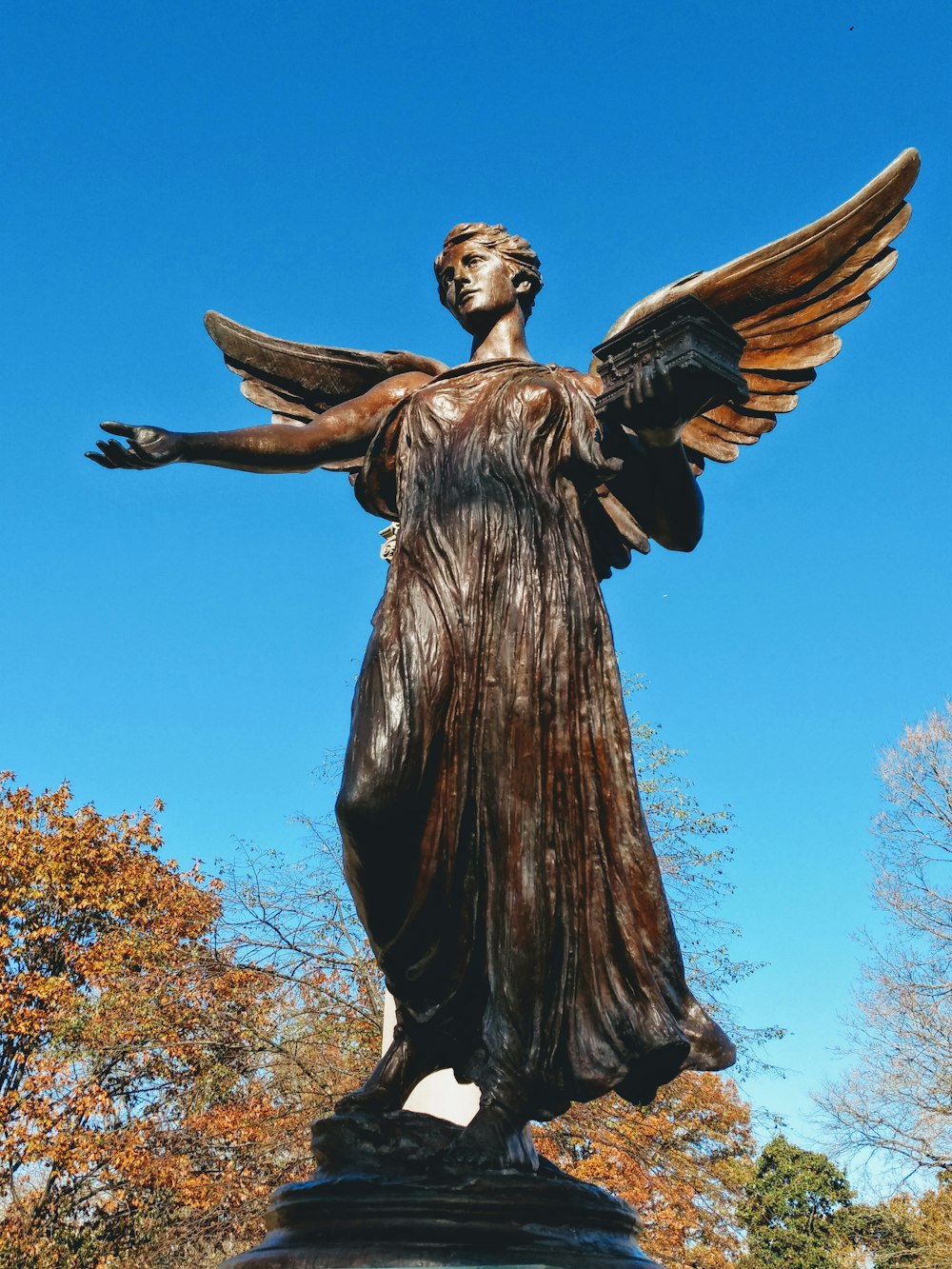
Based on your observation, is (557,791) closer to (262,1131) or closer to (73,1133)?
(262,1131)

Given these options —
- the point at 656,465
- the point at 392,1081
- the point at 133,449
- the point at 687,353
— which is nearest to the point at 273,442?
the point at 133,449

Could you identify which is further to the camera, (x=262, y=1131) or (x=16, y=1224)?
(x=16, y=1224)

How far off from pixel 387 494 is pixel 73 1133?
16.5 m

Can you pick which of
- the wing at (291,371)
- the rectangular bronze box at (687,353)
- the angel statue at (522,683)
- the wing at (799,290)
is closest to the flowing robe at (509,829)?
the angel statue at (522,683)

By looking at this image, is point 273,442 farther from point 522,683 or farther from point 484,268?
point 522,683

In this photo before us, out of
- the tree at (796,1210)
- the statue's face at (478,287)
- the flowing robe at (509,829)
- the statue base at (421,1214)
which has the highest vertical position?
the tree at (796,1210)

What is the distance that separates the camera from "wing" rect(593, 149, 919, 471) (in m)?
3.58

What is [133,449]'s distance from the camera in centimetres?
351

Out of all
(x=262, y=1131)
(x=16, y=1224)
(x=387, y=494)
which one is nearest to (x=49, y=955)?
(x=16, y=1224)

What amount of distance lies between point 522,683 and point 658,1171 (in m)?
13.9

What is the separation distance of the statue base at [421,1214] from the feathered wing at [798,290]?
7.05 feet

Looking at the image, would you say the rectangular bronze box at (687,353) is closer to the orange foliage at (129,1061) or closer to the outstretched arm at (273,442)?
the outstretched arm at (273,442)

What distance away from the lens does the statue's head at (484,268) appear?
3982mm

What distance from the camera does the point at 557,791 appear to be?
3.06 metres
